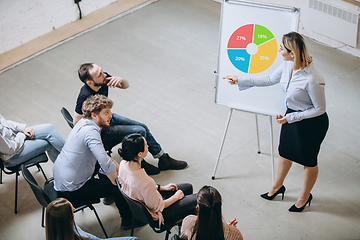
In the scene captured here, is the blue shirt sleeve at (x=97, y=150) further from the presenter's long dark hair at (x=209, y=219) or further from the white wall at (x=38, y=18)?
the white wall at (x=38, y=18)

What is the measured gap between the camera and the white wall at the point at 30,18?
5.54 metres

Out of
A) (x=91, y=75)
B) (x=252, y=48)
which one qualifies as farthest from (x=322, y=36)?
(x=91, y=75)

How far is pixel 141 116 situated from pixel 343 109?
241cm

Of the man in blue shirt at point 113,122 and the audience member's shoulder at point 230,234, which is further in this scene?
the man in blue shirt at point 113,122

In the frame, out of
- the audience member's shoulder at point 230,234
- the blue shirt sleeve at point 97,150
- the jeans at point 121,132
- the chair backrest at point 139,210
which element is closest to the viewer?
the audience member's shoulder at point 230,234

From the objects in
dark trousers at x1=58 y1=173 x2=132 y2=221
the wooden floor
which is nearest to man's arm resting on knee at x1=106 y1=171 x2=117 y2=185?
dark trousers at x1=58 y1=173 x2=132 y2=221

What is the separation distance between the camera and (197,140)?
4188mm

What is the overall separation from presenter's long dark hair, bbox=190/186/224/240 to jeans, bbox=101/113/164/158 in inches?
61.0

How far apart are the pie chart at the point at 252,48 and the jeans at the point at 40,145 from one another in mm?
1816

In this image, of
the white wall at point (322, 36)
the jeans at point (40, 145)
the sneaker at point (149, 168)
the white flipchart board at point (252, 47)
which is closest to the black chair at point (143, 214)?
the sneaker at point (149, 168)

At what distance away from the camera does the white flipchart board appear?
3068 mm

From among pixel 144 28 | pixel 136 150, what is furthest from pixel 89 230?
pixel 144 28

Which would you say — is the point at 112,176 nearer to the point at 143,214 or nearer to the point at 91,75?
the point at 143,214

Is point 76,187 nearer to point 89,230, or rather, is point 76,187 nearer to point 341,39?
point 89,230
